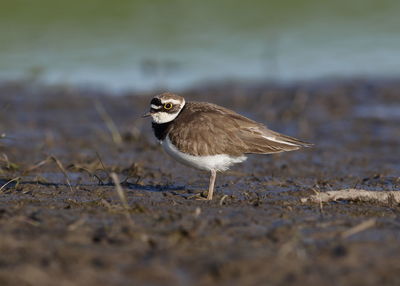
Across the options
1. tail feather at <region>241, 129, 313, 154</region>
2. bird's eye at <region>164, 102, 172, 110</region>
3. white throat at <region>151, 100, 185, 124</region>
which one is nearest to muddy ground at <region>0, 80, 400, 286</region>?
tail feather at <region>241, 129, 313, 154</region>

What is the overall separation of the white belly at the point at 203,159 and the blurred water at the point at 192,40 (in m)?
7.38

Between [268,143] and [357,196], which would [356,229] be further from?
[268,143]

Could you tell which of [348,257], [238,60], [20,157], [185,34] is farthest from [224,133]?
[185,34]

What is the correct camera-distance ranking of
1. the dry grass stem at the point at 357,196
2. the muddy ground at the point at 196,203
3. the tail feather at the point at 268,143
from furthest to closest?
the tail feather at the point at 268,143 → the dry grass stem at the point at 357,196 → the muddy ground at the point at 196,203

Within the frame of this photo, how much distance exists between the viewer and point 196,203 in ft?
23.0

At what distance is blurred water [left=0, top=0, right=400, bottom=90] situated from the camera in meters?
16.0

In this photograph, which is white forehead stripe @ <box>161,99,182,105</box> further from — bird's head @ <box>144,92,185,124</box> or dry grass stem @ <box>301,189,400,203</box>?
dry grass stem @ <box>301,189,400,203</box>

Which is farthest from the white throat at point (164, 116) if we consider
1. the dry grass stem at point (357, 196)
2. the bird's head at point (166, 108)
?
the dry grass stem at point (357, 196)

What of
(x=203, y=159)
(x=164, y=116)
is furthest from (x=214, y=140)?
(x=164, y=116)

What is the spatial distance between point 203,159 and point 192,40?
35.2ft

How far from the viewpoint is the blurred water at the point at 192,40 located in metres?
16.0

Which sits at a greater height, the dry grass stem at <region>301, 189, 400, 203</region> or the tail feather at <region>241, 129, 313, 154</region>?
the tail feather at <region>241, 129, 313, 154</region>

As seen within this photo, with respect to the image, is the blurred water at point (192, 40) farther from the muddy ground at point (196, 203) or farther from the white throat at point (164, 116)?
the white throat at point (164, 116)

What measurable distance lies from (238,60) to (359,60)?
2.92 m
